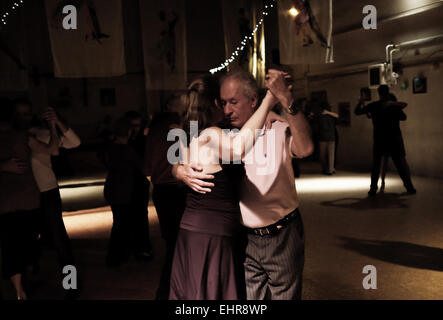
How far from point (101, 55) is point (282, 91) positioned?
7.74 m

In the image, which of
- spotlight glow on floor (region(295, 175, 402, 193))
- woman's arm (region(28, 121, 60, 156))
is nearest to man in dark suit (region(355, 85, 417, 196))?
spotlight glow on floor (region(295, 175, 402, 193))

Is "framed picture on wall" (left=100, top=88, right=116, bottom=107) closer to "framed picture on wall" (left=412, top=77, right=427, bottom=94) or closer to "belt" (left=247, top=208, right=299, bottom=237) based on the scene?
"framed picture on wall" (left=412, top=77, right=427, bottom=94)

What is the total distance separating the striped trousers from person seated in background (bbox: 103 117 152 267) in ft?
9.55

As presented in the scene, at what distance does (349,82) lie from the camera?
1391 centimetres

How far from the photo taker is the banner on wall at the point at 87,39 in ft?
29.6

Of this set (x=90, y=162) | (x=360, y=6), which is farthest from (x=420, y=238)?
(x=90, y=162)

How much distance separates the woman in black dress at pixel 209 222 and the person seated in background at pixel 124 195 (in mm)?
2806

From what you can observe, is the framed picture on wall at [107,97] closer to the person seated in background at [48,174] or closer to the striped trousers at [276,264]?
the person seated in background at [48,174]

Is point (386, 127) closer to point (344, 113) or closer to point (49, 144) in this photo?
point (344, 113)

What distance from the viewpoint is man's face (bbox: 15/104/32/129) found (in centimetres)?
423

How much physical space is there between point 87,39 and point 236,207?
24.6 feet

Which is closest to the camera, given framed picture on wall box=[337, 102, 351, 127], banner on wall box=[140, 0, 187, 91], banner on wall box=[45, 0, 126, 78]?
banner on wall box=[45, 0, 126, 78]

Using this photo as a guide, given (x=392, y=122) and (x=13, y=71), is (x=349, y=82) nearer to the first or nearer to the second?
(x=392, y=122)

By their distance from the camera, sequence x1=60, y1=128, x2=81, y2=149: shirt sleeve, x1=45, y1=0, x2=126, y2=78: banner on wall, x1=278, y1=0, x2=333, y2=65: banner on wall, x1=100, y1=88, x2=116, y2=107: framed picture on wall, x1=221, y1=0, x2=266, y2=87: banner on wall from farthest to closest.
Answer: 1. x1=100, y1=88, x2=116, y2=107: framed picture on wall
2. x1=221, y1=0, x2=266, y2=87: banner on wall
3. x1=278, y1=0, x2=333, y2=65: banner on wall
4. x1=45, y1=0, x2=126, y2=78: banner on wall
5. x1=60, y1=128, x2=81, y2=149: shirt sleeve
